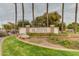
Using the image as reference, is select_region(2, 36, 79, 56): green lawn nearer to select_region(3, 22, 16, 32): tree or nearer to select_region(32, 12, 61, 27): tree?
select_region(3, 22, 16, 32): tree

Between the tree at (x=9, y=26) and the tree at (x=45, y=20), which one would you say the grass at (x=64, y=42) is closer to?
the tree at (x=45, y=20)

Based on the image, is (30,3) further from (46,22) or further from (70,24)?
(70,24)

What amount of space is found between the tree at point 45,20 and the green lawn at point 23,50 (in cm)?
22

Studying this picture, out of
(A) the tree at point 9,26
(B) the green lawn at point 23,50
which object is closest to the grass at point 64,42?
(B) the green lawn at point 23,50

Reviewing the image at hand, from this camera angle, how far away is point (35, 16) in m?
1.63

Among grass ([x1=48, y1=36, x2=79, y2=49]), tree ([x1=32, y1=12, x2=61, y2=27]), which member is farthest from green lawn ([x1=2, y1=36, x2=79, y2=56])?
tree ([x1=32, y1=12, x2=61, y2=27])

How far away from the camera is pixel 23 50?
5.24 ft

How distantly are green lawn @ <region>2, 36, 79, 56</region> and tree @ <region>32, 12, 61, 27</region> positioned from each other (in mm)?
216

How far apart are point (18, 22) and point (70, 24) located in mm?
482

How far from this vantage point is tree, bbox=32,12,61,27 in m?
1.62

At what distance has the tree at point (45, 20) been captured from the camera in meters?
1.62

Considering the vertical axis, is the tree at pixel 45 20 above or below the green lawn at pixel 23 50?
above

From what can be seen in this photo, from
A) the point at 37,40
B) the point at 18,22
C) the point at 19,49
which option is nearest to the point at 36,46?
the point at 37,40

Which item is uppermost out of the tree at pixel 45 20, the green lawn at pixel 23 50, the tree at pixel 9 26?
the tree at pixel 45 20
